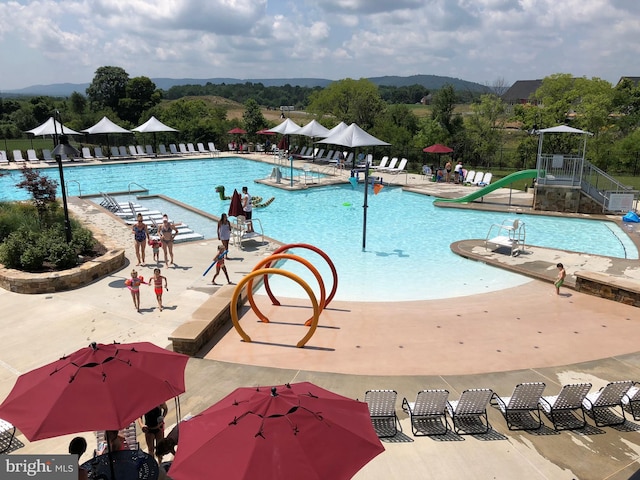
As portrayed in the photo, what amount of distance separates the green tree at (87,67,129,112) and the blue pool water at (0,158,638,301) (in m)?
38.0

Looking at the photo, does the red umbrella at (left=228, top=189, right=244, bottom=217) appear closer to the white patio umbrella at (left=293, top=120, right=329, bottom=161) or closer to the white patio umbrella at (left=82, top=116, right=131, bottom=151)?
the white patio umbrella at (left=293, top=120, right=329, bottom=161)

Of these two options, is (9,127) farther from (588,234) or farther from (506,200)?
(588,234)

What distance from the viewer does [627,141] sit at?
99.2 ft

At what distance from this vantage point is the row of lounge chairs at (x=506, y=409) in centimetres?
611

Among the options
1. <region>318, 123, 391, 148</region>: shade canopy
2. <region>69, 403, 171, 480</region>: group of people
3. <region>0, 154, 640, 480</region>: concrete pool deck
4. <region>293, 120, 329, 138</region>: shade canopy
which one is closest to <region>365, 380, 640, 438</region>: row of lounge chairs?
<region>0, 154, 640, 480</region>: concrete pool deck

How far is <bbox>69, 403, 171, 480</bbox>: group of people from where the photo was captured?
185 inches

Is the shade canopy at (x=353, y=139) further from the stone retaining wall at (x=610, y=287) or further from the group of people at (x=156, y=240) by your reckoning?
the stone retaining wall at (x=610, y=287)

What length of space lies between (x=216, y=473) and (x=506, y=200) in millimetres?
21627

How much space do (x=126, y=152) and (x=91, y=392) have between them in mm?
35618

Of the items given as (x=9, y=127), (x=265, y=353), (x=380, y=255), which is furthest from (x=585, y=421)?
(x=9, y=127)

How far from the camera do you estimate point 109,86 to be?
65.9 metres

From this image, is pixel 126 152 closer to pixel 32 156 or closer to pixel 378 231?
pixel 32 156

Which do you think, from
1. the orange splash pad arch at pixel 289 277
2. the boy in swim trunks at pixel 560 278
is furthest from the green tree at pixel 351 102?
the orange splash pad arch at pixel 289 277

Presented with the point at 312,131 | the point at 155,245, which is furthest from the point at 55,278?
the point at 312,131
